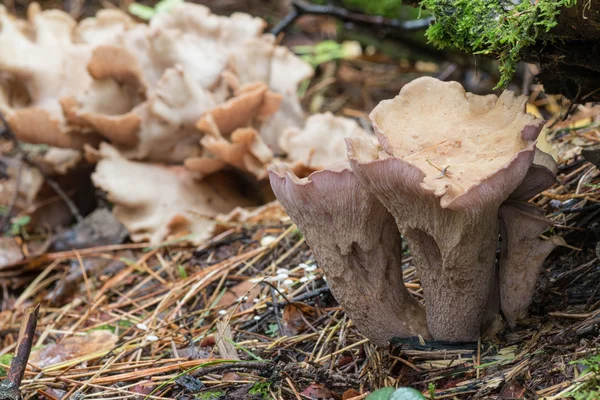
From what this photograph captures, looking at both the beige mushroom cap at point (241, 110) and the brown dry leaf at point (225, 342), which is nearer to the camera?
the brown dry leaf at point (225, 342)

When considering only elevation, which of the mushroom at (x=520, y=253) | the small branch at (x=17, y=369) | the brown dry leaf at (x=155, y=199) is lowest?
the brown dry leaf at (x=155, y=199)

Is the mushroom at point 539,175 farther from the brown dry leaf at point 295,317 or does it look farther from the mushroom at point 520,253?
the brown dry leaf at point 295,317

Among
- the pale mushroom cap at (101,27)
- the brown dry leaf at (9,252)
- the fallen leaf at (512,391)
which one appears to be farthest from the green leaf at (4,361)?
the pale mushroom cap at (101,27)

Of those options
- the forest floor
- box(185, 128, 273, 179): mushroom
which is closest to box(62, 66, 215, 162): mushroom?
box(185, 128, 273, 179): mushroom

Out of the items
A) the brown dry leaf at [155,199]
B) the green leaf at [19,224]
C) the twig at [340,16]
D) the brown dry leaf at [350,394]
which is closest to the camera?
the brown dry leaf at [350,394]

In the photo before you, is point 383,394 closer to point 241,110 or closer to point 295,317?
point 295,317

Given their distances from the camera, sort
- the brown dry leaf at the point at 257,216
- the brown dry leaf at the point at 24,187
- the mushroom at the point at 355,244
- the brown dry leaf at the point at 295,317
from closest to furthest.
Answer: the mushroom at the point at 355,244 → the brown dry leaf at the point at 295,317 → the brown dry leaf at the point at 257,216 → the brown dry leaf at the point at 24,187

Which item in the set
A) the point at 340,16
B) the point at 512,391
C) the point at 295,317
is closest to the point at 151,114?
the point at 295,317
